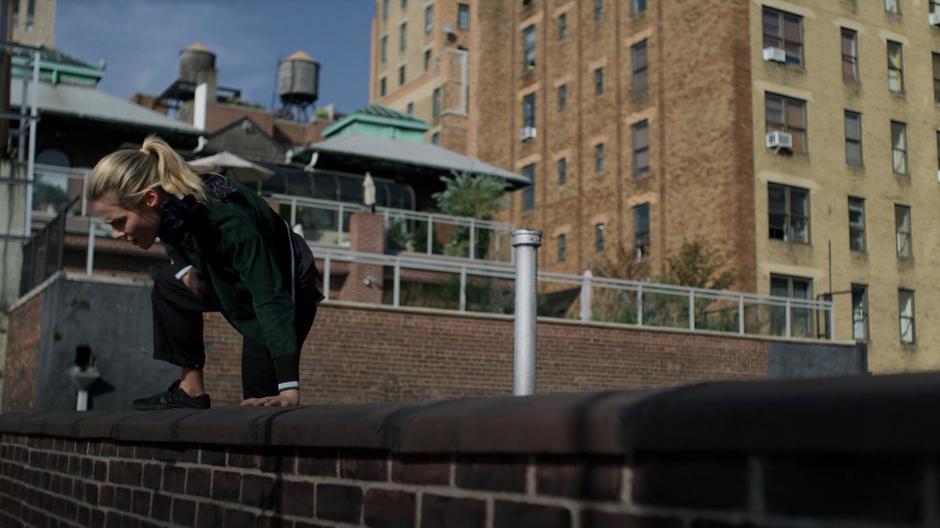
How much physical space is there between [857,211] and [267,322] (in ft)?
116

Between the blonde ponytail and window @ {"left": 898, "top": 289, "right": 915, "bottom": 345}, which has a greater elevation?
window @ {"left": 898, "top": 289, "right": 915, "bottom": 345}

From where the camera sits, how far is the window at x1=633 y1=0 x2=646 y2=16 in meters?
39.6

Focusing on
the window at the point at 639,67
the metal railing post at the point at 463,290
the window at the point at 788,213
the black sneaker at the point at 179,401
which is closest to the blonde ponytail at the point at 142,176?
the black sneaker at the point at 179,401

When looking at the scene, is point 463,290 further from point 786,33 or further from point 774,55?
point 786,33

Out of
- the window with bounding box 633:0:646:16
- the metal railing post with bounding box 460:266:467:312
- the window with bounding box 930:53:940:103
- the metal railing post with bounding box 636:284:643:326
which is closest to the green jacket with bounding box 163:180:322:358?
the metal railing post with bounding box 460:266:467:312

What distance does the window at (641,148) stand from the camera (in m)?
38.8

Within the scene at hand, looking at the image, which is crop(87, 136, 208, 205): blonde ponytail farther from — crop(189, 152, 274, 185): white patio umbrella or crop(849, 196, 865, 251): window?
→ crop(849, 196, 865, 251): window

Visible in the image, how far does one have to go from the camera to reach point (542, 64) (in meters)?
45.4

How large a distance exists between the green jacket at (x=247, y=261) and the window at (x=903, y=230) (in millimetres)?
35831

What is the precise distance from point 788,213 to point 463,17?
30.8m

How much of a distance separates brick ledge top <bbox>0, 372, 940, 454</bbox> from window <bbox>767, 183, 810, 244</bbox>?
33472 mm

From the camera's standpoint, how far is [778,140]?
1391 inches

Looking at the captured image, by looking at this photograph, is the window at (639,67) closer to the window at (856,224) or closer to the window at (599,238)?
the window at (599,238)

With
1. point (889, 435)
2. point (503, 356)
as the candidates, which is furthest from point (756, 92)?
point (889, 435)
